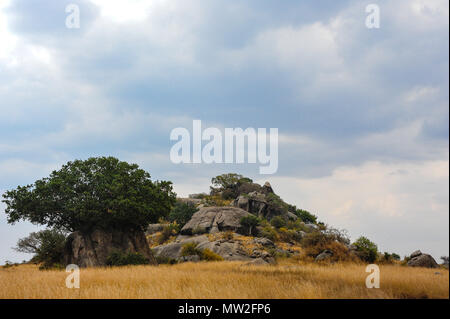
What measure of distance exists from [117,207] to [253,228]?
1280 inches

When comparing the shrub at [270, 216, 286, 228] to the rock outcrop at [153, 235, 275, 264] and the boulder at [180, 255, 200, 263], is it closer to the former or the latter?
the rock outcrop at [153, 235, 275, 264]

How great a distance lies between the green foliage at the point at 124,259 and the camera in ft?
97.5

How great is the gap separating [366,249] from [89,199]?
88.1ft

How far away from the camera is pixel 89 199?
30734mm

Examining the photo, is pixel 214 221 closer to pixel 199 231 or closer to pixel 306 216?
pixel 199 231

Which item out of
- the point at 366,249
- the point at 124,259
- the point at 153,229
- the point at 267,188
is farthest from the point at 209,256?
the point at 267,188

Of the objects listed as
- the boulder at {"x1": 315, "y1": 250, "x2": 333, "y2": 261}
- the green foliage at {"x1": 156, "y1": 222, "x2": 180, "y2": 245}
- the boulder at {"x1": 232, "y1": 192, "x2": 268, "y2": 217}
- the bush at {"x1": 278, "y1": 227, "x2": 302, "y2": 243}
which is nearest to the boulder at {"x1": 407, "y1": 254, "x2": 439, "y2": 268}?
the boulder at {"x1": 315, "y1": 250, "x2": 333, "y2": 261}

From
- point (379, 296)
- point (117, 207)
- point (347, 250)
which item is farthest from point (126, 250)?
point (379, 296)

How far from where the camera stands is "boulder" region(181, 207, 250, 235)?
57.0 metres

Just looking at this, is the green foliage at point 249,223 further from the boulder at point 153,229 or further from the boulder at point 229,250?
the boulder at point 153,229

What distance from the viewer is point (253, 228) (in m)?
58.2

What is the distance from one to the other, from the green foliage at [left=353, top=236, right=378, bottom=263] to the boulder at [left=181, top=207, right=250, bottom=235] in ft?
87.9
